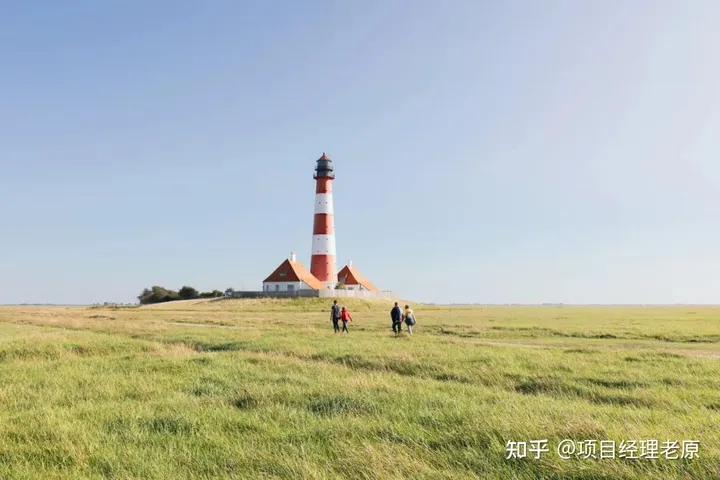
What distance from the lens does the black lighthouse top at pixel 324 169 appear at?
7744cm

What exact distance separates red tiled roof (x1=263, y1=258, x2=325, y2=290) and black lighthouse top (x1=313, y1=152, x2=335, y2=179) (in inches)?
545

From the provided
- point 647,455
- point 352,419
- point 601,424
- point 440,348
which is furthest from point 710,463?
point 440,348

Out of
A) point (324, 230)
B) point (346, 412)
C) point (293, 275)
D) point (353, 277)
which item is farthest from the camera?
point (353, 277)

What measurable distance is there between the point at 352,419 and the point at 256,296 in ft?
235

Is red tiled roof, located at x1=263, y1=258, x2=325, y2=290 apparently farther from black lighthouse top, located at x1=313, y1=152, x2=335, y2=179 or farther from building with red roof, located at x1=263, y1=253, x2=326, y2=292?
black lighthouse top, located at x1=313, y1=152, x2=335, y2=179

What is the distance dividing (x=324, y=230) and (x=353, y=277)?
17.4 meters

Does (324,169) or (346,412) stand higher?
(324,169)

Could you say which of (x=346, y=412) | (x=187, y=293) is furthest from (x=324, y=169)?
(x=346, y=412)

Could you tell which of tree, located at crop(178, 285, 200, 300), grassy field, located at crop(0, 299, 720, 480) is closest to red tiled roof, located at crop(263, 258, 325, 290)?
tree, located at crop(178, 285, 200, 300)

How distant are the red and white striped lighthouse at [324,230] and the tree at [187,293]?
2558 cm

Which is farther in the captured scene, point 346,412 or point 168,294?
point 168,294

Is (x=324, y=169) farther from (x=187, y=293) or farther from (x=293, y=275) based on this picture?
(x=187, y=293)

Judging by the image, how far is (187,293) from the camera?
311 ft

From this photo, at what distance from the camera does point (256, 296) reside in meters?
79.1
